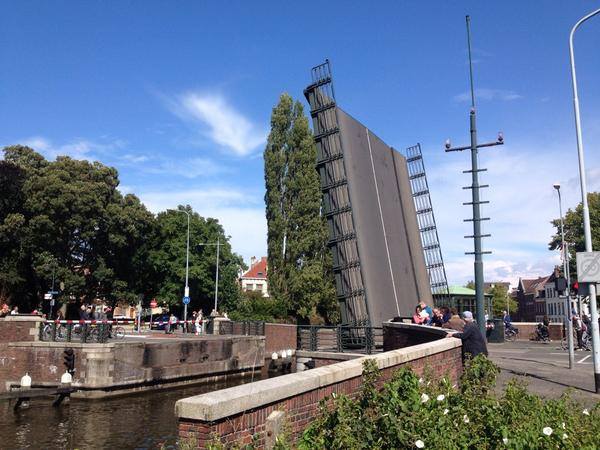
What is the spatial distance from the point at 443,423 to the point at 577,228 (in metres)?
56.4

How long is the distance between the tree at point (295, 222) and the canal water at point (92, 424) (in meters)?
21.2

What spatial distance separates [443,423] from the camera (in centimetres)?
455

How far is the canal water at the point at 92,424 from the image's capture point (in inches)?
561

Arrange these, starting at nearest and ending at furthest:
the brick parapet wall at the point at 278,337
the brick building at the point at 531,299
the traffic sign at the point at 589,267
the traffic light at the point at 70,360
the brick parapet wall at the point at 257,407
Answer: the brick parapet wall at the point at 257,407 < the traffic sign at the point at 589,267 < the traffic light at the point at 70,360 < the brick parapet wall at the point at 278,337 < the brick building at the point at 531,299

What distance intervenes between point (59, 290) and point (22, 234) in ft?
15.7

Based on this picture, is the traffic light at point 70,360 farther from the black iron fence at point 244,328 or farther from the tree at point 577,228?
the tree at point 577,228

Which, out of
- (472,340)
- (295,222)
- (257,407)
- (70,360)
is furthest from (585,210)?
(295,222)

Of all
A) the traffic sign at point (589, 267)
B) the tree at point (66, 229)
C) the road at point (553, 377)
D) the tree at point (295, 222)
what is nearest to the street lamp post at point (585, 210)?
the traffic sign at point (589, 267)

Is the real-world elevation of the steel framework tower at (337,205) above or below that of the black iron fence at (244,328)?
above

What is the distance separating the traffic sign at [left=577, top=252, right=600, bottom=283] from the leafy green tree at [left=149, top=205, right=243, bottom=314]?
42.7 metres

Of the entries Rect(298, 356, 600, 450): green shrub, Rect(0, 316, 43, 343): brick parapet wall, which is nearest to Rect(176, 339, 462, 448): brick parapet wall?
Rect(298, 356, 600, 450): green shrub

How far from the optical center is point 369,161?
2211 centimetres

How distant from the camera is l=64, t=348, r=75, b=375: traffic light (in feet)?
71.6

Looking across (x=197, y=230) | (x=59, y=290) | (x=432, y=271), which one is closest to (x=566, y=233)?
(x=432, y=271)
